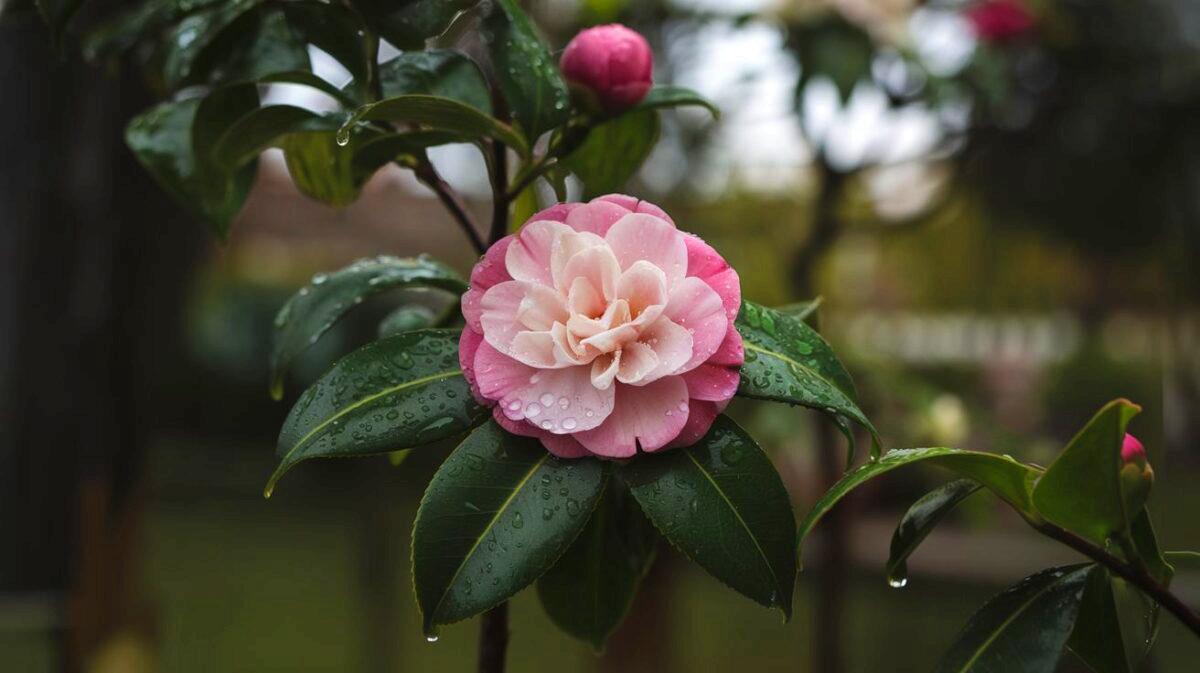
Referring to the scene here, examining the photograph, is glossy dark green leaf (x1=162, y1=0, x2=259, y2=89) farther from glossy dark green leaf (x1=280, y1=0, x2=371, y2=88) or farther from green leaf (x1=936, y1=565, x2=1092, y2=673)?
green leaf (x1=936, y1=565, x2=1092, y2=673)

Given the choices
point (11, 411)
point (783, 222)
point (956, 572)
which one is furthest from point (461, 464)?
point (956, 572)

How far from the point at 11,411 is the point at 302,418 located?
2.42 m

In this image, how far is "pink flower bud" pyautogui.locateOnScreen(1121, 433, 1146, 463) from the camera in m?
0.47

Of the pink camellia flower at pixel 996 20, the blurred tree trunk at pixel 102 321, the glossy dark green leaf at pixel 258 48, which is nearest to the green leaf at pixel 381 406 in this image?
the glossy dark green leaf at pixel 258 48

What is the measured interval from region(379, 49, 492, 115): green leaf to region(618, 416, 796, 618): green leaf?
245 millimetres

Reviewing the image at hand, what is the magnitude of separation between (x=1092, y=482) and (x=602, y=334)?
0.21 metres

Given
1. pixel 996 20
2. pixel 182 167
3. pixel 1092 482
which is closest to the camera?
pixel 1092 482

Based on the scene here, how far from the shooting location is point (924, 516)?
0.50m

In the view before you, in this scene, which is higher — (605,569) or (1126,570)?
(1126,570)

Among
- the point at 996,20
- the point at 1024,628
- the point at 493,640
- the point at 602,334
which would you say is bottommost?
the point at 996,20

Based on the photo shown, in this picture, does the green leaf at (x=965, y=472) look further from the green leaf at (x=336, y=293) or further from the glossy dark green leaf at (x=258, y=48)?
the glossy dark green leaf at (x=258, y=48)

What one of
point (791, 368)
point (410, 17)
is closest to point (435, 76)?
point (410, 17)

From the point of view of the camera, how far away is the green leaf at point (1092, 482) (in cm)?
42

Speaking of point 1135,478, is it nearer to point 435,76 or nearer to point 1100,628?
point 1100,628
